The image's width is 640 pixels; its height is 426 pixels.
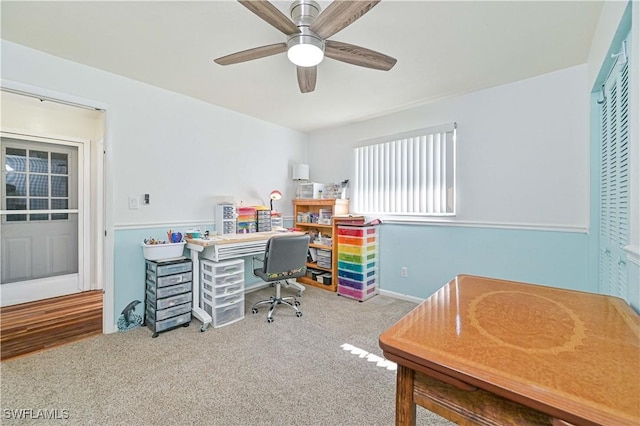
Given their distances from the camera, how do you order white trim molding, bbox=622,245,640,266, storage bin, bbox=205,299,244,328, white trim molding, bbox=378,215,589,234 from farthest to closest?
storage bin, bbox=205,299,244,328 < white trim molding, bbox=378,215,589,234 < white trim molding, bbox=622,245,640,266

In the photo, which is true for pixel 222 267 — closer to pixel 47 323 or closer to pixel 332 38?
pixel 47 323

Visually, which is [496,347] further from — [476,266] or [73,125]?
[73,125]

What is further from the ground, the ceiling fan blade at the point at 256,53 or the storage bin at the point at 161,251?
the ceiling fan blade at the point at 256,53

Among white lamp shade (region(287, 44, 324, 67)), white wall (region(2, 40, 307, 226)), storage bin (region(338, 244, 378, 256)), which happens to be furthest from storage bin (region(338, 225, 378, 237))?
white lamp shade (region(287, 44, 324, 67))

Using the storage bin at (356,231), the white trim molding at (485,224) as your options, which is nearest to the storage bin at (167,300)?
the storage bin at (356,231)

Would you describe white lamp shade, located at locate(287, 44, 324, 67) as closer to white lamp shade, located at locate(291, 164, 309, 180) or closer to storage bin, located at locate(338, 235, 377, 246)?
storage bin, located at locate(338, 235, 377, 246)

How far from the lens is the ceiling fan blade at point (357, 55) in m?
1.72

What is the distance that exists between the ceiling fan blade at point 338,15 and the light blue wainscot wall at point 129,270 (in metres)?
2.47

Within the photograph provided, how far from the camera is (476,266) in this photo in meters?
2.83

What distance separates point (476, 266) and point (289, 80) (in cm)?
272

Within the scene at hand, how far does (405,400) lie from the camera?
777 millimetres

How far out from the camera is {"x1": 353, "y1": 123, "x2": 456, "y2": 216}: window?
3.04 m

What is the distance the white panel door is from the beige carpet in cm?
171

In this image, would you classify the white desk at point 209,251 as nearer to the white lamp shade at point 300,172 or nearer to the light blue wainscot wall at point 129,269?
the light blue wainscot wall at point 129,269
